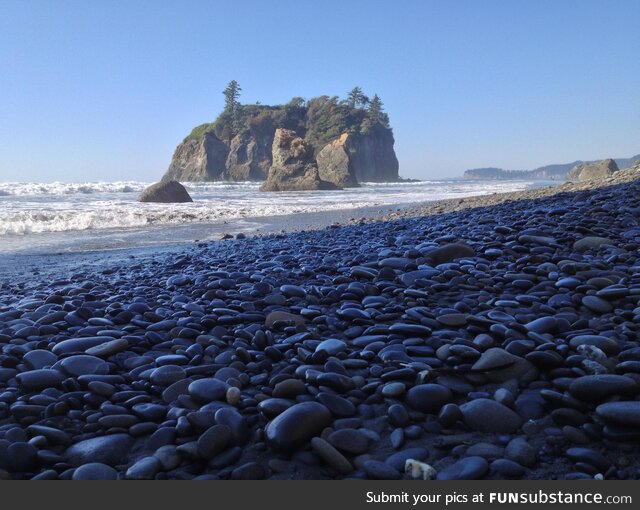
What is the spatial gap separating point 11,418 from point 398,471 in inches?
56.6

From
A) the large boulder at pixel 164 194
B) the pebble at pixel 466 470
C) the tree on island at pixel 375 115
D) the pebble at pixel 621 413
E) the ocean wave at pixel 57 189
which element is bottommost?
the pebble at pixel 466 470

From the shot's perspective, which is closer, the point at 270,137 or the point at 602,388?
the point at 602,388

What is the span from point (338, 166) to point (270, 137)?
26737mm

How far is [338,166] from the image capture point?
47.0 metres

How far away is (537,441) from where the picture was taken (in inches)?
55.5

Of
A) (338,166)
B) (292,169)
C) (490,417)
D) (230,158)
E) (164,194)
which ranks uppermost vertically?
(230,158)

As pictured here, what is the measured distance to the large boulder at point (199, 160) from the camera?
209 ft

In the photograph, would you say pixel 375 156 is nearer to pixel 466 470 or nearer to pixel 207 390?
pixel 207 390

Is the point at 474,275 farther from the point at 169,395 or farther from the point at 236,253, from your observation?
the point at 236,253

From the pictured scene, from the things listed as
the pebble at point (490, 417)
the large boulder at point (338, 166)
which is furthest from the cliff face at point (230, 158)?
the pebble at point (490, 417)

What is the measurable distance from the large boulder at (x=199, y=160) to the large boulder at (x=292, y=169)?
86.1ft

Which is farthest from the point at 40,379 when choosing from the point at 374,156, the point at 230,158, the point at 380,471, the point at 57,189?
the point at 374,156

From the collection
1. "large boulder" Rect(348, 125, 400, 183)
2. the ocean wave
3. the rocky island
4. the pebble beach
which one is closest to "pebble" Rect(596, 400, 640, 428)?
the pebble beach

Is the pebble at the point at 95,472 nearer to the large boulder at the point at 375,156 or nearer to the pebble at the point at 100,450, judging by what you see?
the pebble at the point at 100,450
